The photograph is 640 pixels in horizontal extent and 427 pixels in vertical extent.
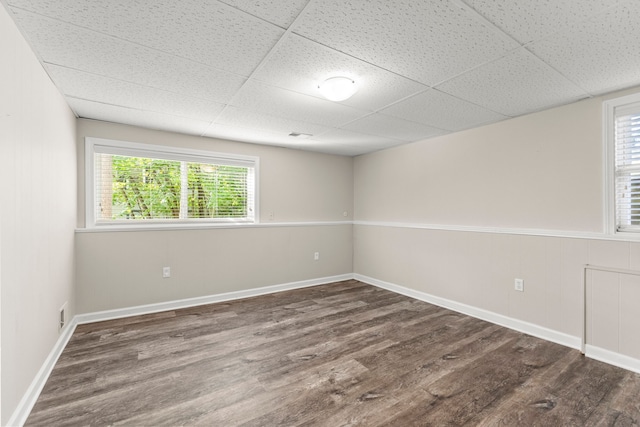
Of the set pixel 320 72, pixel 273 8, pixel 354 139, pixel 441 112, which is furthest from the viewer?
pixel 354 139

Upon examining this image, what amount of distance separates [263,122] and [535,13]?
2.49m

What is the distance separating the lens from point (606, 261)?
2.45 metres

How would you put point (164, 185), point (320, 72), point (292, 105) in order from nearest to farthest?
point (320, 72) < point (292, 105) < point (164, 185)

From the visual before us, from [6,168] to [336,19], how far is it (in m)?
1.87

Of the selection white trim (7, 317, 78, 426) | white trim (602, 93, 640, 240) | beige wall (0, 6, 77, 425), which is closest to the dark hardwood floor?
white trim (7, 317, 78, 426)

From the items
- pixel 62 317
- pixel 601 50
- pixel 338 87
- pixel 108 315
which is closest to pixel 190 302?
pixel 108 315

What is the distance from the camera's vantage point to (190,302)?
372cm

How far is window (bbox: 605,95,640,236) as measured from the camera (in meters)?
2.38

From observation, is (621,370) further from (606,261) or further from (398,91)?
(398,91)

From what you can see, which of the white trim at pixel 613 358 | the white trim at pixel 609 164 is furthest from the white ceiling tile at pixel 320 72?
the white trim at pixel 613 358

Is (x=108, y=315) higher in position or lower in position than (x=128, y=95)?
lower

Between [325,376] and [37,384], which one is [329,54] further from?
[37,384]

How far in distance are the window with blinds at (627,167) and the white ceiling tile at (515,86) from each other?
0.35m

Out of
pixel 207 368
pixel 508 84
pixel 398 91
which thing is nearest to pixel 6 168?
pixel 207 368
